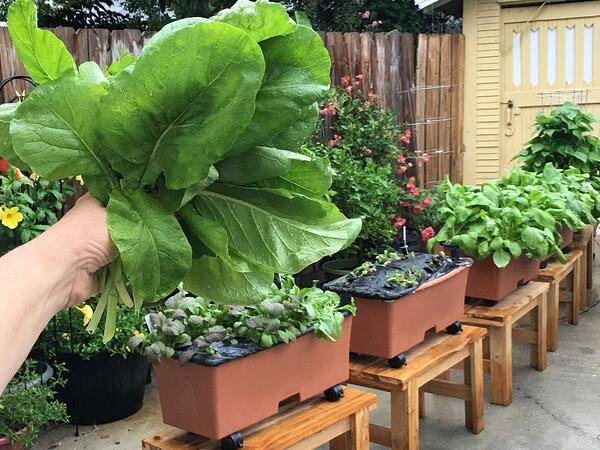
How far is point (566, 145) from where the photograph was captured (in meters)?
5.92

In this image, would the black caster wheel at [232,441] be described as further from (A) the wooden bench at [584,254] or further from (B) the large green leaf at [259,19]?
(A) the wooden bench at [584,254]

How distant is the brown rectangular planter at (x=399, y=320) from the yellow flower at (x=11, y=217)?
1.61 m

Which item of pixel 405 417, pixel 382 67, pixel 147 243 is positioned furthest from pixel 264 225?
pixel 382 67

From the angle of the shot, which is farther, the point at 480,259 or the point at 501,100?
the point at 501,100

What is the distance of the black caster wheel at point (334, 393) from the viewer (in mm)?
2502

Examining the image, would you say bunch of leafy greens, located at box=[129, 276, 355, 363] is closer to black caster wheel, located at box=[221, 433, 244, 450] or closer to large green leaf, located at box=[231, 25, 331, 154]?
black caster wheel, located at box=[221, 433, 244, 450]

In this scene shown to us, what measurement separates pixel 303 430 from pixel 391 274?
1.04 meters

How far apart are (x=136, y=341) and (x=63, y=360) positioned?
1651 mm

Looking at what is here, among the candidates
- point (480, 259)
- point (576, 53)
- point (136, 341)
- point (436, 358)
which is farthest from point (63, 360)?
point (576, 53)

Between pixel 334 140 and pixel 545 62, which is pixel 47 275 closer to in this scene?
pixel 334 140

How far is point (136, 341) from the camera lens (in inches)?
88.1

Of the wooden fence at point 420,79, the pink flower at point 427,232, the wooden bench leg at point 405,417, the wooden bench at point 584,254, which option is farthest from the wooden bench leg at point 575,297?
the wooden bench leg at point 405,417

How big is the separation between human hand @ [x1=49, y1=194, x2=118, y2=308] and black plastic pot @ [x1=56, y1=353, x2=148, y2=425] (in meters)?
2.71

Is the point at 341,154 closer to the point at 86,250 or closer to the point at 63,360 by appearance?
the point at 63,360
